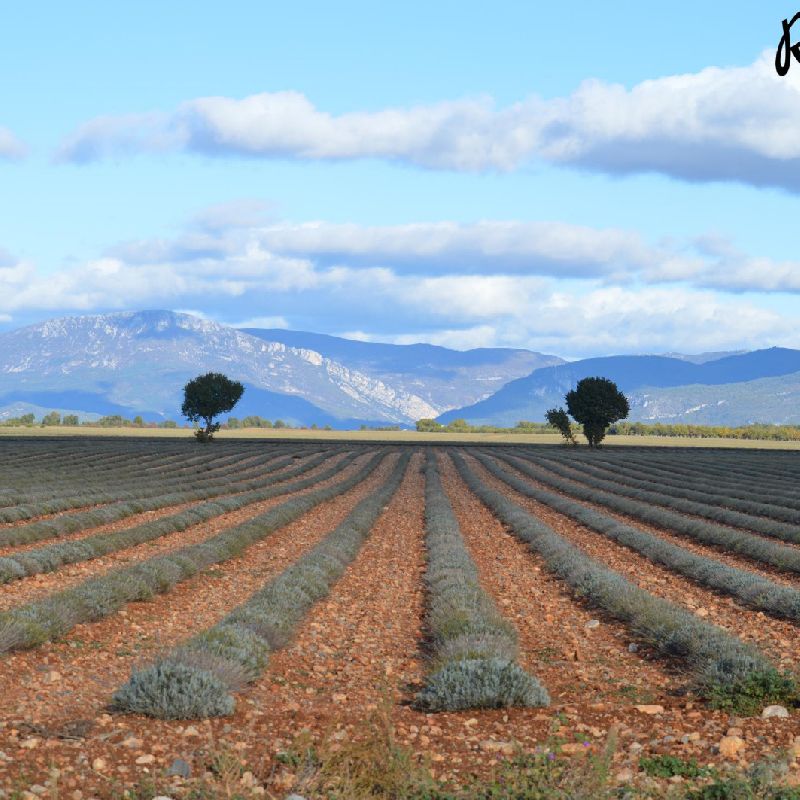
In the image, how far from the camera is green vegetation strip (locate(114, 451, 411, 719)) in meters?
9.49

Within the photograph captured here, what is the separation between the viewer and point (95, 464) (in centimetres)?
6188

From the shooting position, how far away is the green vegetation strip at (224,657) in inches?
374

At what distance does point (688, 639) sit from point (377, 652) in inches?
161

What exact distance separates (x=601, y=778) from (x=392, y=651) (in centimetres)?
643

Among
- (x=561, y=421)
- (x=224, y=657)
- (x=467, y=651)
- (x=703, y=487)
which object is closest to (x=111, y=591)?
(x=224, y=657)

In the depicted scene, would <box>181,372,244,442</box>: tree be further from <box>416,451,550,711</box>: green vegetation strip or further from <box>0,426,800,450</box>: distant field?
<box>416,451,550,711</box>: green vegetation strip

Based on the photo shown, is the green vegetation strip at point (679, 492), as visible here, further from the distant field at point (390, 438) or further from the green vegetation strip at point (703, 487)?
the distant field at point (390, 438)

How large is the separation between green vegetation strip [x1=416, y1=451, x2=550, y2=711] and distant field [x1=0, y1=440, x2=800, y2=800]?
0.04m

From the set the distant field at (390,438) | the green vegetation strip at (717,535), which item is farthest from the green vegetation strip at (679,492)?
the distant field at (390,438)

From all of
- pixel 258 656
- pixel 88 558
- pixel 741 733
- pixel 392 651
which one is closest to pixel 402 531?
pixel 88 558

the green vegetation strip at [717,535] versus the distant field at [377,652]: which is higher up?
the distant field at [377,652]

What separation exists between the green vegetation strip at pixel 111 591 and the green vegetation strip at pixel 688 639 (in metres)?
7.33

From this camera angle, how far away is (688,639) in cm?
1291

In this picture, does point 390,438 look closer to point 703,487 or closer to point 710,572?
point 703,487
